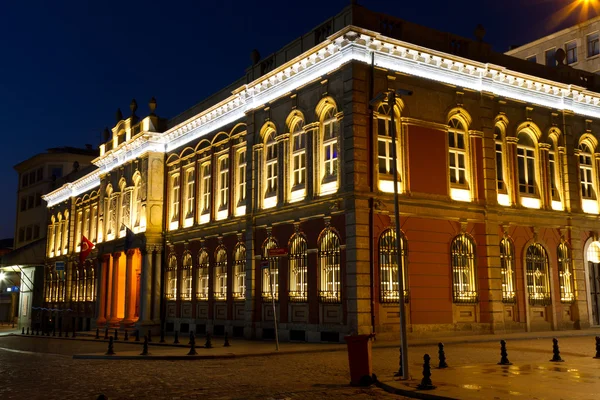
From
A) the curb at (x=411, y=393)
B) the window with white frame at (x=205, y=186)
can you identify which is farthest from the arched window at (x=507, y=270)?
the curb at (x=411, y=393)

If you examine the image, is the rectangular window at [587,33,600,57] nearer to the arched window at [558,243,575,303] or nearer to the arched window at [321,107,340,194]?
the arched window at [558,243,575,303]

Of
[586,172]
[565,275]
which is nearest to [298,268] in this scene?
[565,275]

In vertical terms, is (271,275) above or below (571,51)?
below

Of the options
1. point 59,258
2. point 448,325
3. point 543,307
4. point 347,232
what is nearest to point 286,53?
point 347,232

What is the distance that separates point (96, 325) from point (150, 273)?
362 inches

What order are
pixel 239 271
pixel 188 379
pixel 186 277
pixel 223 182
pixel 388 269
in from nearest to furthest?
pixel 188 379, pixel 388 269, pixel 239 271, pixel 223 182, pixel 186 277

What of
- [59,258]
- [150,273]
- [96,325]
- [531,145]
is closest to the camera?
[531,145]

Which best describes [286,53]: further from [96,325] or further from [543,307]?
[96,325]

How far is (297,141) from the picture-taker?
28.9 meters

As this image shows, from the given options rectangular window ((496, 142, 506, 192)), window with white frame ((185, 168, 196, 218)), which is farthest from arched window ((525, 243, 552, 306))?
window with white frame ((185, 168, 196, 218))

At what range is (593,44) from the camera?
1975 inches

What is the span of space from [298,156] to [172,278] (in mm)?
14584

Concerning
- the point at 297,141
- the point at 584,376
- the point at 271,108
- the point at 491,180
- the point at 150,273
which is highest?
the point at 271,108

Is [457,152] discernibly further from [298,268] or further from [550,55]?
[550,55]
